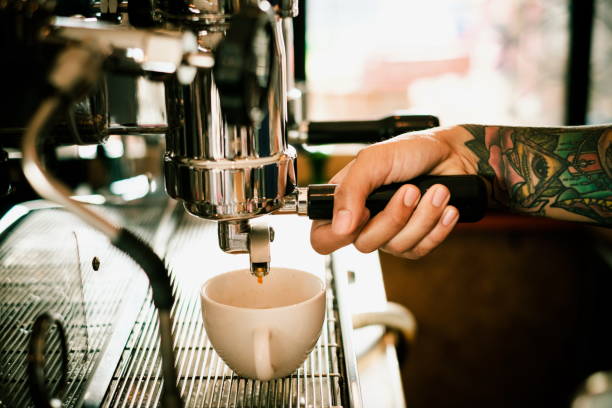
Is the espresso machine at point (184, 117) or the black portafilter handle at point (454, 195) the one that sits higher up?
the espresso machine at point (184, 117)

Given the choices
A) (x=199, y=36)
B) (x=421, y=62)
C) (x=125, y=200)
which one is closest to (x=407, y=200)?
(x=199, y=36)

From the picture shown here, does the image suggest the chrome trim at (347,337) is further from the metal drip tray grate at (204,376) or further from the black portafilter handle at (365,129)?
the black portafilter handle at (365,129)

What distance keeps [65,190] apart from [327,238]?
345mm

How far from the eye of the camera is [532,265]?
2004 mm

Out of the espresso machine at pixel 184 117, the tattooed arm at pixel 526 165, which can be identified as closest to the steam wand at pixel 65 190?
the espresso machine at pixel 184 117

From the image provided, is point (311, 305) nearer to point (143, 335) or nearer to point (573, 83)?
point (143, 335)

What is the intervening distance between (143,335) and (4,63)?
12.8 inches

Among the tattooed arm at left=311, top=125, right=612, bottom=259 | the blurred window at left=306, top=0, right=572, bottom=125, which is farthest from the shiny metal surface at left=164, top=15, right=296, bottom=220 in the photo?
the blurred window at left=306, top=0, right=572, bottom=125

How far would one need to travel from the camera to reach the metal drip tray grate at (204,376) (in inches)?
18.7

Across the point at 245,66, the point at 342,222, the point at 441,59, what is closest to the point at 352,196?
the point at 342,222

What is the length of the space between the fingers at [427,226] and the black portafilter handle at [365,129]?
16 cm

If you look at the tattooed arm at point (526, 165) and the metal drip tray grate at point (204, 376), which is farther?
the tattooed arm at point (526, 165)

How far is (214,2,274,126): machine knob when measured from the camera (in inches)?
12.4

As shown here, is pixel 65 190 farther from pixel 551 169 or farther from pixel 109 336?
pixel 551 169
